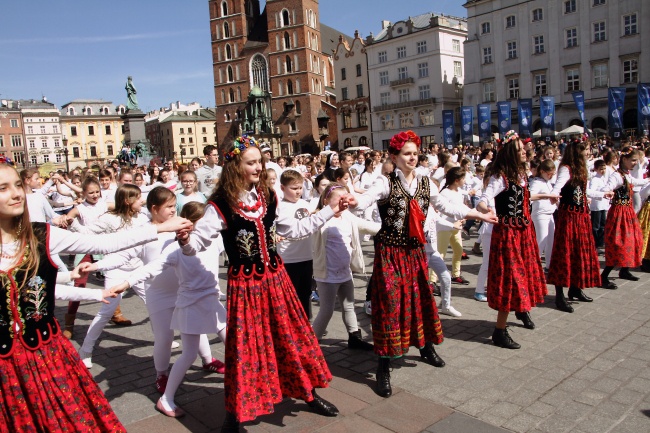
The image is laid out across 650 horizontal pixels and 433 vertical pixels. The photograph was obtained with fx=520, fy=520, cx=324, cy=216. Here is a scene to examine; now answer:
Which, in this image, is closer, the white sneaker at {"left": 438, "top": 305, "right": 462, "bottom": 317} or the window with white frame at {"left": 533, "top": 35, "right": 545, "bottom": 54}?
the white sneaker at {"left": 438, "top": 305, "right": 462, "bottom": 317}

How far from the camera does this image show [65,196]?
483 inches

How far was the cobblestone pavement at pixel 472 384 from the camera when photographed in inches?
156

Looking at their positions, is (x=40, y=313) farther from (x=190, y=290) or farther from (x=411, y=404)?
(x=411, y=404)

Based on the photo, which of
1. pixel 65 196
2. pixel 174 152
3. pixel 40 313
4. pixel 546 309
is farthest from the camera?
pixel 174 152

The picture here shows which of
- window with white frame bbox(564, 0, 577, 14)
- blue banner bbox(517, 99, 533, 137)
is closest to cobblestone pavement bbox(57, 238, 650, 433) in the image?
blue banner bbox(517, 99, 533, 137)

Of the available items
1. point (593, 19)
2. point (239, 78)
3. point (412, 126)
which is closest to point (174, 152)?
point (239, 78)

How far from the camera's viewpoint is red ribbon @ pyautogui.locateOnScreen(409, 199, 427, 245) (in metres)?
4.55

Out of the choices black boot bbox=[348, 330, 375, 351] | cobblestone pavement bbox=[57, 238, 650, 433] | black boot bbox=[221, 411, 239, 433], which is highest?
black boot bbox=[221, 411, 239, 433]

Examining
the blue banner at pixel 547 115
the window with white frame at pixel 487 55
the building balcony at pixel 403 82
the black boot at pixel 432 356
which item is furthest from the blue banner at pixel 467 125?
the black boot at pixel 432 356

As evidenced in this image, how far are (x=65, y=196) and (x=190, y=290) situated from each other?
9452 millimetres

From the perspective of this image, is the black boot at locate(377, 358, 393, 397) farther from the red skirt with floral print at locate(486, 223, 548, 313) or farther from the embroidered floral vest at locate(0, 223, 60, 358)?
the embroidered floral vest at locate(0, 223, 60, 358)

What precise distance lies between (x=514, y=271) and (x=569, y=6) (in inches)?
1750

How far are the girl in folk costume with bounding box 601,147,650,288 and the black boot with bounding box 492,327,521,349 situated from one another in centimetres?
305

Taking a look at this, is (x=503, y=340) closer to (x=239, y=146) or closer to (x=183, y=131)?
(x=239, y=146)
